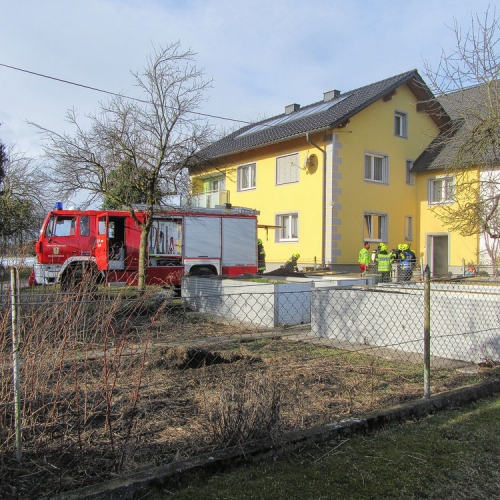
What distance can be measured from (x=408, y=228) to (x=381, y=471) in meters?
21.7

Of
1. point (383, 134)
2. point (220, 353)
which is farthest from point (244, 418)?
point (383, 134)

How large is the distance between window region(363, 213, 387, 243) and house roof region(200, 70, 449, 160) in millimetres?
4673

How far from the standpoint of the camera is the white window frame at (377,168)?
21984 millimetres

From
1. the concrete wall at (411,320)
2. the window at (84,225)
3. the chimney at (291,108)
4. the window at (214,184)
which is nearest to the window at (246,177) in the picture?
the window at (214,184)

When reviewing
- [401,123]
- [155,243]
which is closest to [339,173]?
[401,123]

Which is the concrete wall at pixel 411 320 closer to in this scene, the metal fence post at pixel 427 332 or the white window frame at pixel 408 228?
the metal fence post at pixel 427 332

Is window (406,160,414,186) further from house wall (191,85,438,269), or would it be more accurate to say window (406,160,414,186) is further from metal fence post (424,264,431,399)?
metal fence post (424,264,431,399)

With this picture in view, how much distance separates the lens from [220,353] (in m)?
6.24

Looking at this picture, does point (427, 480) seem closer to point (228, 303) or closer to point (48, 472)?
point (48, 472)

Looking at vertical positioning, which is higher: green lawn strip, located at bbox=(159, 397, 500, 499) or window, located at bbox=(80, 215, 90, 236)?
window, located at bbox=(80, 215, 90, 236)

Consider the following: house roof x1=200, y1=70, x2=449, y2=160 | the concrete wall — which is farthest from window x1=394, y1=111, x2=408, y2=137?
the concrete wall

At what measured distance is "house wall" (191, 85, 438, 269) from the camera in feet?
66.9

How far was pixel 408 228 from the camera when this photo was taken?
2350 centimetres

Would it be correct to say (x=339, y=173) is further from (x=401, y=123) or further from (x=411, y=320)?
(x=411, y=320)
